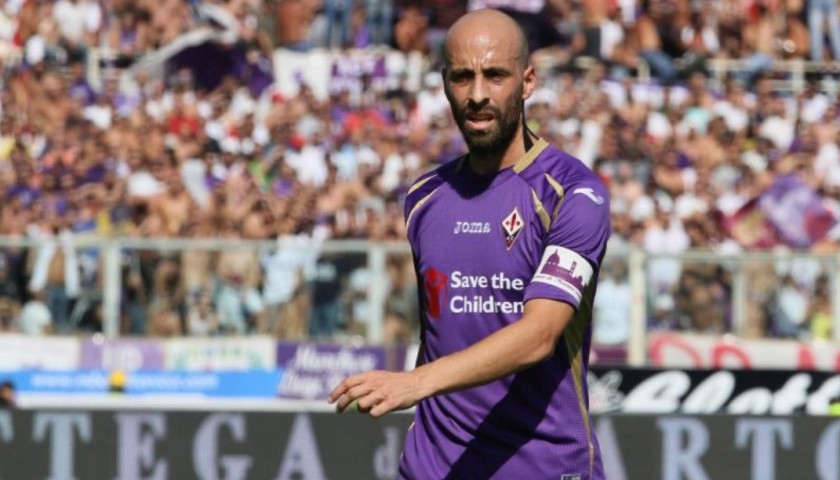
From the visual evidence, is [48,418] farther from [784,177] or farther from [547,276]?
[784,177]

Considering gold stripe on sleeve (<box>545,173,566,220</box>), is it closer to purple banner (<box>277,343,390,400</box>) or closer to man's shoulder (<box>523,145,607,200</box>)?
man's shoulder (<box>523,145,607,200</box>)

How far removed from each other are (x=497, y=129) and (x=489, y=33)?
0.91 feet

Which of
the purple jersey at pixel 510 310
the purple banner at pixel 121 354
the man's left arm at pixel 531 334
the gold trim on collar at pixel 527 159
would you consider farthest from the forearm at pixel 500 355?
the purple banner at pixel 121 354

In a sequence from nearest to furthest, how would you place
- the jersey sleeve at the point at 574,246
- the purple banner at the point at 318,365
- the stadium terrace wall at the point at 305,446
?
the jersey sleeve at the point at 574,246, the stadium terrace wall at the point at 305,446, the purple banner at the point at 318,365

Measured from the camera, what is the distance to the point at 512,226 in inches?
198

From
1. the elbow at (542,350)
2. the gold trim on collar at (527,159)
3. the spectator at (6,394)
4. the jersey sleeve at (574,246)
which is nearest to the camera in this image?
the elbow at (542,350)

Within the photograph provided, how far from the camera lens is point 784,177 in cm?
1636

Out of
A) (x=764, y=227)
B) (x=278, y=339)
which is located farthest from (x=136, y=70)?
(x=764, y=227)

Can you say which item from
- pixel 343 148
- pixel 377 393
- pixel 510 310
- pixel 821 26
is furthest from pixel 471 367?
pixel 821 26

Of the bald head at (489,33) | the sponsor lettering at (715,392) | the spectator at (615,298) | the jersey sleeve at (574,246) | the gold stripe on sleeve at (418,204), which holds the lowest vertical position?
the sponsor lettering at (715,392)

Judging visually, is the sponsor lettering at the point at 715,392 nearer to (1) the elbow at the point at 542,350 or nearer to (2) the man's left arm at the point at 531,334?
(2) the man's left arm at the point at 531,334

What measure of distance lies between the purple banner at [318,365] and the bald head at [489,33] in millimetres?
9335

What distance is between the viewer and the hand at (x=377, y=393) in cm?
427

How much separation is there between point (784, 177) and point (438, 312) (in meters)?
11.7
